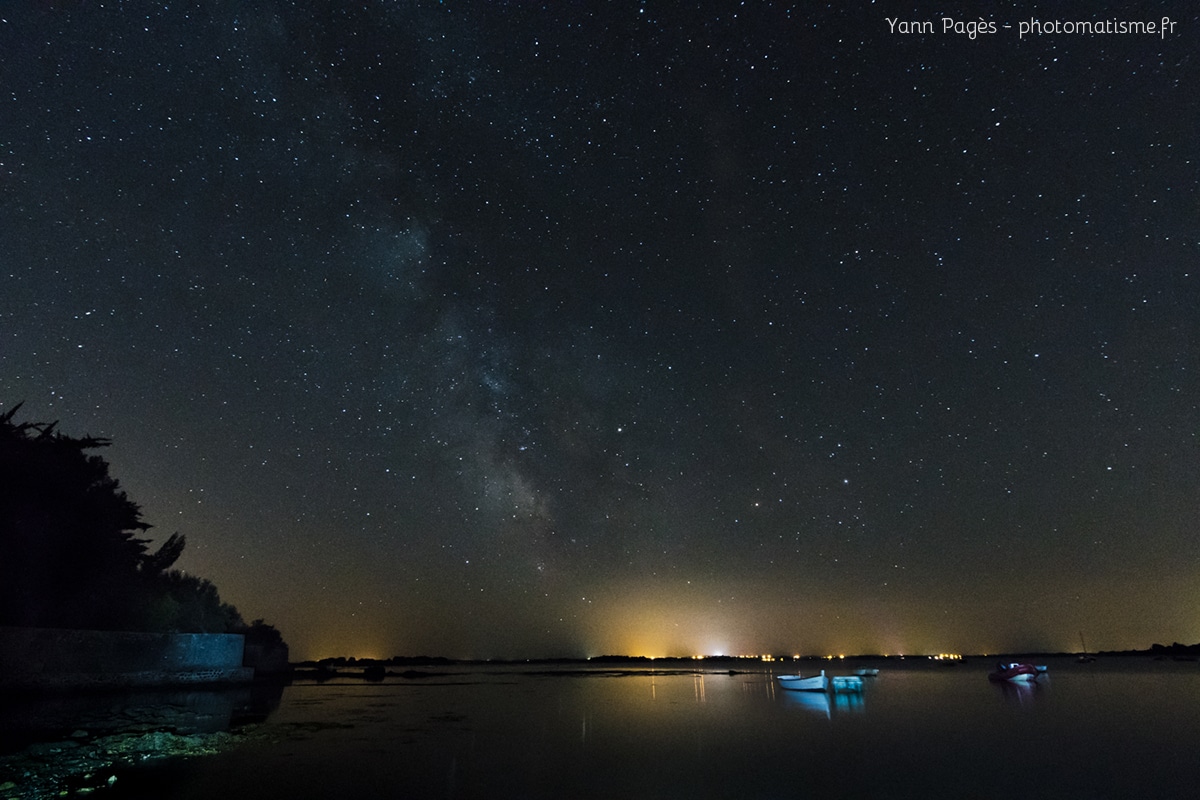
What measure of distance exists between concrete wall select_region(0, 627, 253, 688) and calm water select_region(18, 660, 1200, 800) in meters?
11.7

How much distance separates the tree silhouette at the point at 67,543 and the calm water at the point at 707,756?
17.8 m

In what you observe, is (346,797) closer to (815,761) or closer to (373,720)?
(815,761)

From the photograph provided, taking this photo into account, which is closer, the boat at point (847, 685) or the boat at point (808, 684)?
the boat at point (847, 685)

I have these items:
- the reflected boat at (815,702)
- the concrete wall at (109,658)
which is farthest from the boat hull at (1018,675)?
the concrete wall at (109,658)

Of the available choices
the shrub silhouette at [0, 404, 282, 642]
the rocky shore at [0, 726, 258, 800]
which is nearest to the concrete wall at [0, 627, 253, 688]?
the shrub silhouette at [0, 404, 282, 642]

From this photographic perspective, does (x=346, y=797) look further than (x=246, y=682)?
No

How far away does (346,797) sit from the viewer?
15.6 meters

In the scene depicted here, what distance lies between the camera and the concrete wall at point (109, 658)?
3344 cm

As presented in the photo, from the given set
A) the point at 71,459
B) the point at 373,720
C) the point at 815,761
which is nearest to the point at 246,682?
the point at 71,459

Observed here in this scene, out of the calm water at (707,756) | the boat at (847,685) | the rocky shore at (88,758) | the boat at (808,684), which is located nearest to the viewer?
the rocky shore at (88,758)

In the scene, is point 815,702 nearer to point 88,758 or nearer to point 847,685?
point 847,685

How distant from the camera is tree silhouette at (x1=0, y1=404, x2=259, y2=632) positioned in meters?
39.2

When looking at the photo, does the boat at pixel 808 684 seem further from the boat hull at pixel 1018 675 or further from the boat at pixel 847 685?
the boat hull at pixel 1018 675

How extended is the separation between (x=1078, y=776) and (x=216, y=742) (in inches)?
1182
